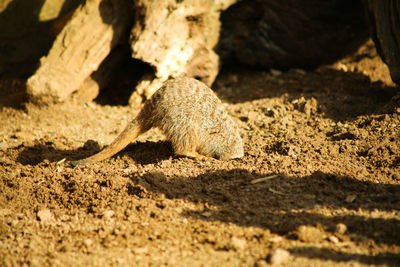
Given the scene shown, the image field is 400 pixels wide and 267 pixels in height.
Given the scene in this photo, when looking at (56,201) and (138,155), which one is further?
(138,155)

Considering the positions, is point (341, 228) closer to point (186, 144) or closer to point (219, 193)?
point (219, 193)

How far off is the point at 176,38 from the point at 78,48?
58.2 inches

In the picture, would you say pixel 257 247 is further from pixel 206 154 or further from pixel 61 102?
pixel 61 102

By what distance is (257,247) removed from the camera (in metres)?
2.58

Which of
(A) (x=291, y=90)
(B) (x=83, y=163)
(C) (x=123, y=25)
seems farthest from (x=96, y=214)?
(A) (x=291, y=90)

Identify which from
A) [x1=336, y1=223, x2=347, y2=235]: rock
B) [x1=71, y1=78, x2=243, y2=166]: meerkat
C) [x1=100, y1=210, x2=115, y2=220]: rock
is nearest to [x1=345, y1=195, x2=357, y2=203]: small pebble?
[x1=336, y1=223, x2=347, y2=235]: rock

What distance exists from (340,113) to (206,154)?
2152 mm

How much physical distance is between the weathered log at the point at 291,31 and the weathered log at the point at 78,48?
192cm

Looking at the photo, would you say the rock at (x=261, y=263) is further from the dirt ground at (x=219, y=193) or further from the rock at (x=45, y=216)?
the rock at (x=45, y=216)

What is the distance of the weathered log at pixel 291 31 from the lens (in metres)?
6.22

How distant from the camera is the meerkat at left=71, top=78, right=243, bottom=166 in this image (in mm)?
3896

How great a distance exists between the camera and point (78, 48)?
5.31 meters

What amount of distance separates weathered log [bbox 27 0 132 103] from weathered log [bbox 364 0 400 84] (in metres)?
3.54

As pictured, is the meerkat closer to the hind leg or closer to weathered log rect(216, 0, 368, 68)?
the hind leg
